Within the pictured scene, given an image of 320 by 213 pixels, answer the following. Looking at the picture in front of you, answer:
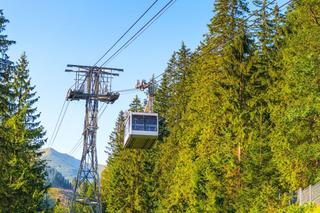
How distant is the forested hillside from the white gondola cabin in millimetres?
4362

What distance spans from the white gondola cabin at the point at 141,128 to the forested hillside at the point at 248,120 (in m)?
4.36

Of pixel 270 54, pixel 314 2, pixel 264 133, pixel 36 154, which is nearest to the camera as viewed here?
pixel 314 2

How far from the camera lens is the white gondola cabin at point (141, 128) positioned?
36.0m

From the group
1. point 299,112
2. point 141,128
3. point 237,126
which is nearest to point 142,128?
point 141,128

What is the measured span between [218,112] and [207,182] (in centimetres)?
523

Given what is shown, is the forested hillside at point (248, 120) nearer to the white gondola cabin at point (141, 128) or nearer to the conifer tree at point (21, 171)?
the white gondola cabin at point (141, 128)

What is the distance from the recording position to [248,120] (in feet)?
124

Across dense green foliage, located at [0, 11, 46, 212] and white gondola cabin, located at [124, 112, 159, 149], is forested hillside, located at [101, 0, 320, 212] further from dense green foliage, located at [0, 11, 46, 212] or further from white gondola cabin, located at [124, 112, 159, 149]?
dense green foliage, located at [0, 11, 46, 212]

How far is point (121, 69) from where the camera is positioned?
143 feet

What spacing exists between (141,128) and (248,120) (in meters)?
7.65

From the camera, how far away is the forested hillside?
95.0 feet

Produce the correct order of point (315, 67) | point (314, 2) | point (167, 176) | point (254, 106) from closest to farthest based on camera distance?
1. point (315, 67)
2. point (314, 2)
3. point (254, 106)
4. point (167, 176)

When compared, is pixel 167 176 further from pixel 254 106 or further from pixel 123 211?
pixel 254 106

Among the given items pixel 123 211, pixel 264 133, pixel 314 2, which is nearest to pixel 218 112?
pixel 264 133
